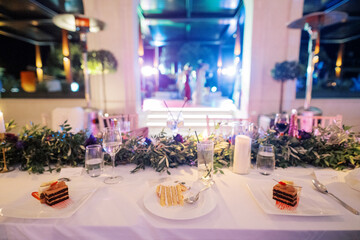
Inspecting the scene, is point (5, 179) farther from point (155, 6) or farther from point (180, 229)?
point (155, 6)

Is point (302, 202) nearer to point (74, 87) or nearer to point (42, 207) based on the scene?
point (42, 207)

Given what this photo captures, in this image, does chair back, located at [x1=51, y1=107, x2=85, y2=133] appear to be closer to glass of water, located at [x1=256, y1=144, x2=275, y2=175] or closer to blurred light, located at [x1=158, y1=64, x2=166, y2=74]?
glass of water, located at [x1=256, y1=144, x2=275, y2=175]

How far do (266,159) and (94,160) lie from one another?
3.12ft

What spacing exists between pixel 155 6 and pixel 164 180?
5982 mm

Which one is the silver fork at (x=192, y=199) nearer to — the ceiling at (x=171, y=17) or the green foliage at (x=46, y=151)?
the green foliage at (x=46, y=151)

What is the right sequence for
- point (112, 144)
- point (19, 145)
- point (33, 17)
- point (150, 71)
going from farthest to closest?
point (150, 71), point (33, 17), point (19, 145), point (112, 144)

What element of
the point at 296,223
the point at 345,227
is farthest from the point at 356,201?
the point at 296,223

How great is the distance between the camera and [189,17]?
6.48 metres

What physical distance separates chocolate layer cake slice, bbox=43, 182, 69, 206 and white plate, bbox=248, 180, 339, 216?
802mm

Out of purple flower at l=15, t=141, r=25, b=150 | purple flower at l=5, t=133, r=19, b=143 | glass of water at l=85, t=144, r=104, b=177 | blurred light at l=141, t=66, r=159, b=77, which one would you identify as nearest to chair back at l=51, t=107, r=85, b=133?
purple flower at l=5, t=133, r=19, b=143

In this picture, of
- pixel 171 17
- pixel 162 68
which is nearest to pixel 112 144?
pixel 171 17

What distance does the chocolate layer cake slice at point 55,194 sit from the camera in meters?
0.78

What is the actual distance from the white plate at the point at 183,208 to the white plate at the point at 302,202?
0.20 m

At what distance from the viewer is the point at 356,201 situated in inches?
33.6
